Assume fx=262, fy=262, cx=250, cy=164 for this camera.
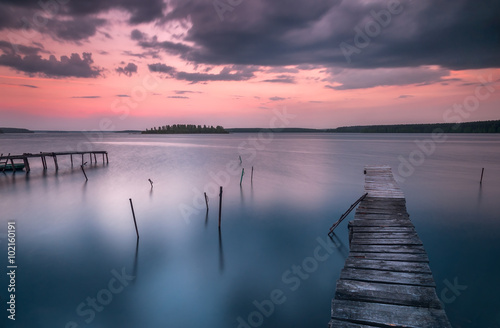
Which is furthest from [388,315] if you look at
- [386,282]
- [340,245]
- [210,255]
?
[210,255]

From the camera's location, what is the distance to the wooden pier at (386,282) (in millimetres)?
5285

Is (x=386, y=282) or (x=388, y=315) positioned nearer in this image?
(x=388, y=315)

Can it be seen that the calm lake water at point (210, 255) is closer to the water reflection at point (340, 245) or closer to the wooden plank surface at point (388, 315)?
the water reflection at point (340, 245)

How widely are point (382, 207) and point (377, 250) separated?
14.1 feet

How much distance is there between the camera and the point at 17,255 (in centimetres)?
1092

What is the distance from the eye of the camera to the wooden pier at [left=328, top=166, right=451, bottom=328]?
17.3 ft

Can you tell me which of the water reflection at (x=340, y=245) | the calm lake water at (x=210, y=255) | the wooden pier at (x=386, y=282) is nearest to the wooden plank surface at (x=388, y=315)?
the wooden pier at (x=386, y=282)

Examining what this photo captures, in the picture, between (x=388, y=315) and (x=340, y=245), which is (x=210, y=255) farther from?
(x=388, y=315)

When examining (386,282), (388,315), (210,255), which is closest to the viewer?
(388,315)

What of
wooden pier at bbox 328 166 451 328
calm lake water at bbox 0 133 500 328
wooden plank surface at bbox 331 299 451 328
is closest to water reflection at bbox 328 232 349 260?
calm lake water at bbox 0 133 500 328

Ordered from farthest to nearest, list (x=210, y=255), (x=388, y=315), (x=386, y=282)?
(x=210, y=255), (x=386, y=282), (x=388, y=315)

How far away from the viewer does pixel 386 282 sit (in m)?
6.40

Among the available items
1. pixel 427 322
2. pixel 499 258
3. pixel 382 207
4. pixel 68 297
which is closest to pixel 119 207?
pixel 68 297

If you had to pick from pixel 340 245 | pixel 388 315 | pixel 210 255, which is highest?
pixel 388 315
